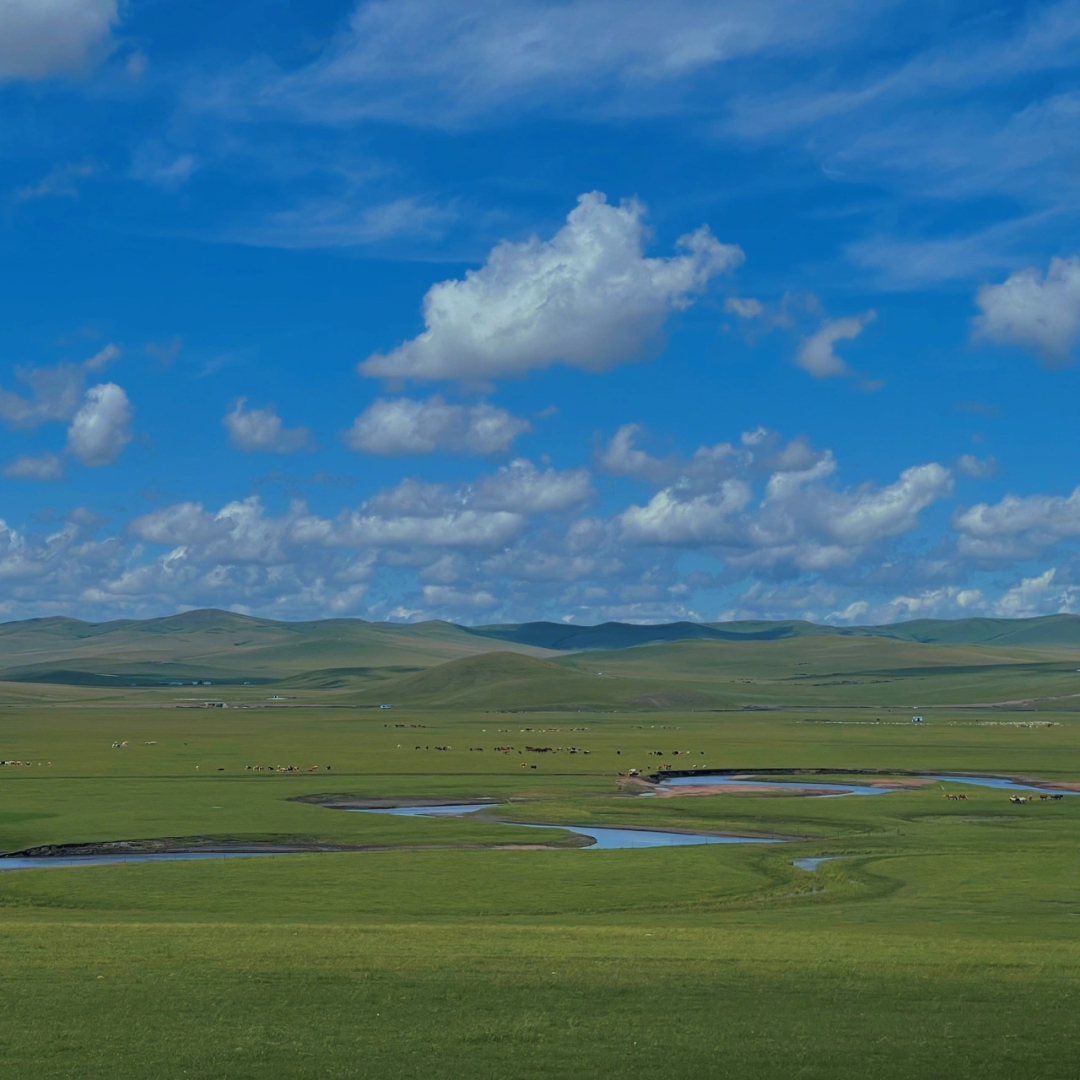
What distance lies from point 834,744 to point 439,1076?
134 metres

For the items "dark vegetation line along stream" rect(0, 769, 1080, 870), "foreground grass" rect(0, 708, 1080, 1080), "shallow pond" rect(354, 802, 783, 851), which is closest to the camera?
"foreground grass" rect(0, 708, 1080, 1080)

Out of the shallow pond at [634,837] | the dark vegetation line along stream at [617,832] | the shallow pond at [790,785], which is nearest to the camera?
the dark vegetation line along stream at [617,832]

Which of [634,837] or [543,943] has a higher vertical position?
[543,943]

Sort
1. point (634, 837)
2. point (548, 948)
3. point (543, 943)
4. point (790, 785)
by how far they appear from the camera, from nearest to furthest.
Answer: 1. point (548, 948)
2. point (543, 943)
3. point (634, 837)
4. point (790, 785)

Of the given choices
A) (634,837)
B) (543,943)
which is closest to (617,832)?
(634,837)

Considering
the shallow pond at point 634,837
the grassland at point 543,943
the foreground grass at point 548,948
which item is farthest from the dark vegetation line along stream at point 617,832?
the foreground grass at point 548,948

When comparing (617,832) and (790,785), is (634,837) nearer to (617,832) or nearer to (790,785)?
(617,832)

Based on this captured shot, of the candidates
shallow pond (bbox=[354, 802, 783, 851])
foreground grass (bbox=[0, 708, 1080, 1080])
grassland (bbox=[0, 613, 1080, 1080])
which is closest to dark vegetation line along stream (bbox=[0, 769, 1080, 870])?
shallow pond (bbox=[354, 802, 783, 851])

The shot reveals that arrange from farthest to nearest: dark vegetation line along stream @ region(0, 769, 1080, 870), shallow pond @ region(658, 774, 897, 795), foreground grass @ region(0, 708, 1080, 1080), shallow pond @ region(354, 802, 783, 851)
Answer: shallow pond @ region(658, 774, 897, 795) → shallow pond @ region(354, 802, 783, 851) → dark vegetation line along stream @ region(0, 769, 1080, 870) → foreground grass @ region(0, 708, 1080, 1080)

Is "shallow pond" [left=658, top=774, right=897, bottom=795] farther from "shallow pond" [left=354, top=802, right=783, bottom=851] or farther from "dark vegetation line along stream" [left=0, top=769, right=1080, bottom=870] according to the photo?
"shallow pond" [left=354, top=802, right=783, bottom=851]

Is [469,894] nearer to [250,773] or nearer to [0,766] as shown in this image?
[250,773]

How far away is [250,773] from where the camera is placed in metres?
108

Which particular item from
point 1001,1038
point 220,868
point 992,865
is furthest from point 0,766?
point 1001,1038

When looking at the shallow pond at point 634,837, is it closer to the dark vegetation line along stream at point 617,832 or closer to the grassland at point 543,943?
the dark vegetation line along stream at point 617,832
